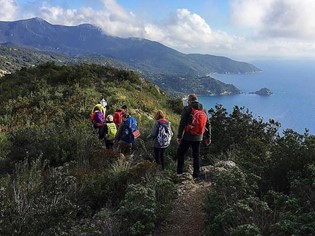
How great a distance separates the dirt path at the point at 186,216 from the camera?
15.1 ft

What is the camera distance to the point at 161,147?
8.09 metres

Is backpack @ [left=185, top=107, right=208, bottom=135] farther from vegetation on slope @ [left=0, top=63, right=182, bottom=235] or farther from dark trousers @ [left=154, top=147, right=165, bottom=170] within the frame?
dark trousers @ [left=154, top=147, right=165, bottom=170]

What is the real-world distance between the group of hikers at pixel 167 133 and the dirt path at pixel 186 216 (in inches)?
42.4

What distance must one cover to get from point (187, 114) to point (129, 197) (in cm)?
290

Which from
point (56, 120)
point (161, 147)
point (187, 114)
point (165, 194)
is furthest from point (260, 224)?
point (56, 120)

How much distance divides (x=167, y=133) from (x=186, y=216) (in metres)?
3.25

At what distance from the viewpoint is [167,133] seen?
8195 mm

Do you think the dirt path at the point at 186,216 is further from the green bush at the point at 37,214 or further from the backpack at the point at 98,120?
the backpack at the point at 98,120

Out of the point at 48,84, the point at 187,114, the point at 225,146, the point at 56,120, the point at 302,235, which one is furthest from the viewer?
the point at 48,84

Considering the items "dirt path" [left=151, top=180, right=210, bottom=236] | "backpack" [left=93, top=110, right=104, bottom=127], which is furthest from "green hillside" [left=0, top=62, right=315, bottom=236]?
Result: "backpack" [left=93, top=110, right=104, bottom=127]

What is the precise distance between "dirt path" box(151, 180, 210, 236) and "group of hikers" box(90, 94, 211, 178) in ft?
3.53

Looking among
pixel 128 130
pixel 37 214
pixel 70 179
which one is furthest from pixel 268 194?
pixel 128 130

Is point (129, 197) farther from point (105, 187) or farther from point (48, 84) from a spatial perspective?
point (48, 84)

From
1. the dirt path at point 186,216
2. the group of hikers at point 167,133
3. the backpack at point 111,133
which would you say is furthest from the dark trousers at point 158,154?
the dirt path at point 186,216
